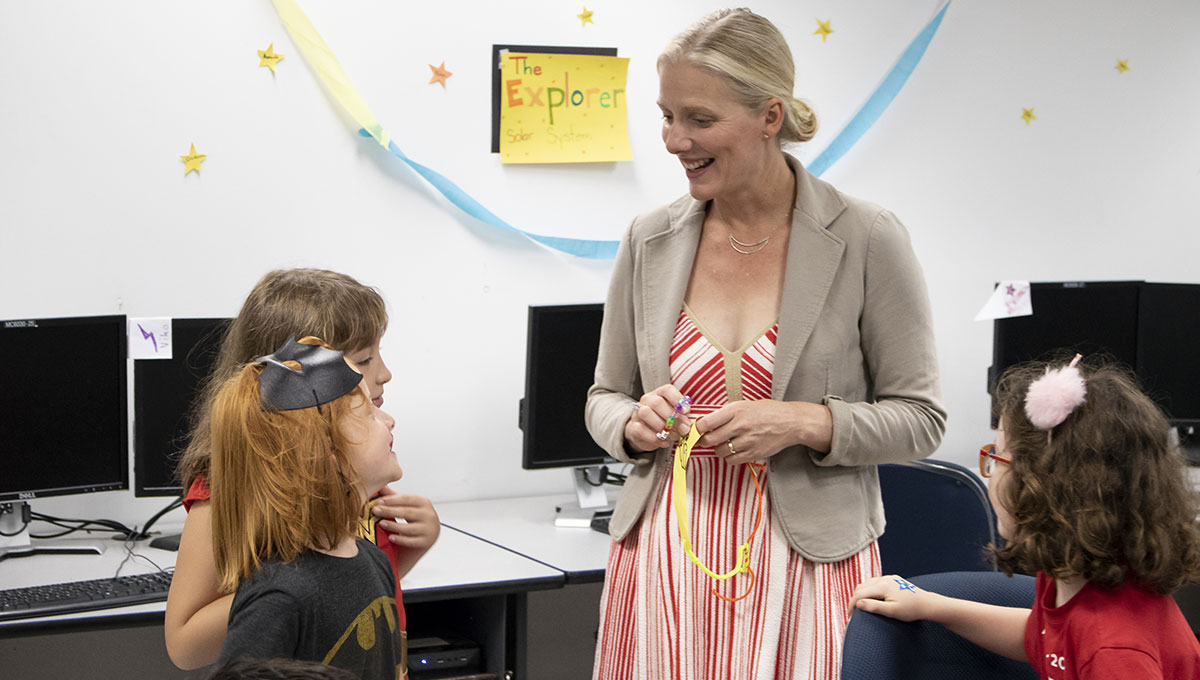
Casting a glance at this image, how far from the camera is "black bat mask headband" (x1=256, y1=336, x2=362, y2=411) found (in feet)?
4.35

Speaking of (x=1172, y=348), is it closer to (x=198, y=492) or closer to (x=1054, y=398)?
(x=1054, y=398)

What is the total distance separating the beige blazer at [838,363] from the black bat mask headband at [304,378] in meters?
0.54

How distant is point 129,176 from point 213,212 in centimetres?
20

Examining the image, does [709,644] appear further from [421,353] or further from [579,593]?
[579,593]

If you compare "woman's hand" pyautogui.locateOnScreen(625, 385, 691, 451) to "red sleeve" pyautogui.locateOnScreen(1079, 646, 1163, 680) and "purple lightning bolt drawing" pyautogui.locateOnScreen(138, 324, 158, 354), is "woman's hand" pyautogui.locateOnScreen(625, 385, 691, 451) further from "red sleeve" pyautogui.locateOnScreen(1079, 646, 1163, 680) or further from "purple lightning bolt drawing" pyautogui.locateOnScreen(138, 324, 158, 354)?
"purple lightning bolt drawing" pyautogui.locateOnScreen(138, 324, 158, 354)

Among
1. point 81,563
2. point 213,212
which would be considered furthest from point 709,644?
point 213,212

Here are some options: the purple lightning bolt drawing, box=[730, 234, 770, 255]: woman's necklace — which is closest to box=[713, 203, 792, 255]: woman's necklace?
box=[730, 234, 770, 255]: woman's necklace

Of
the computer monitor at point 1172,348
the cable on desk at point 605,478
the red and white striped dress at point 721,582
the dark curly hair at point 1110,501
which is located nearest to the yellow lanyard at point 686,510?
the red and white striped dress at point 721,582

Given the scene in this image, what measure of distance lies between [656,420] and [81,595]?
3.84 feet

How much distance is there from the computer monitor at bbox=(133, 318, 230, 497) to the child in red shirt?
1.74 m

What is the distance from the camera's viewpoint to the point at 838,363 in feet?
5.68

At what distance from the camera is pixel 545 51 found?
298 centimetres

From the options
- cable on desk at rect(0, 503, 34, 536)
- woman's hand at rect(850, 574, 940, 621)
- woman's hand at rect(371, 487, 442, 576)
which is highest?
woman's hand at rect(371, 487, 442, 576)

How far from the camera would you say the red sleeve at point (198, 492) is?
142 cm
